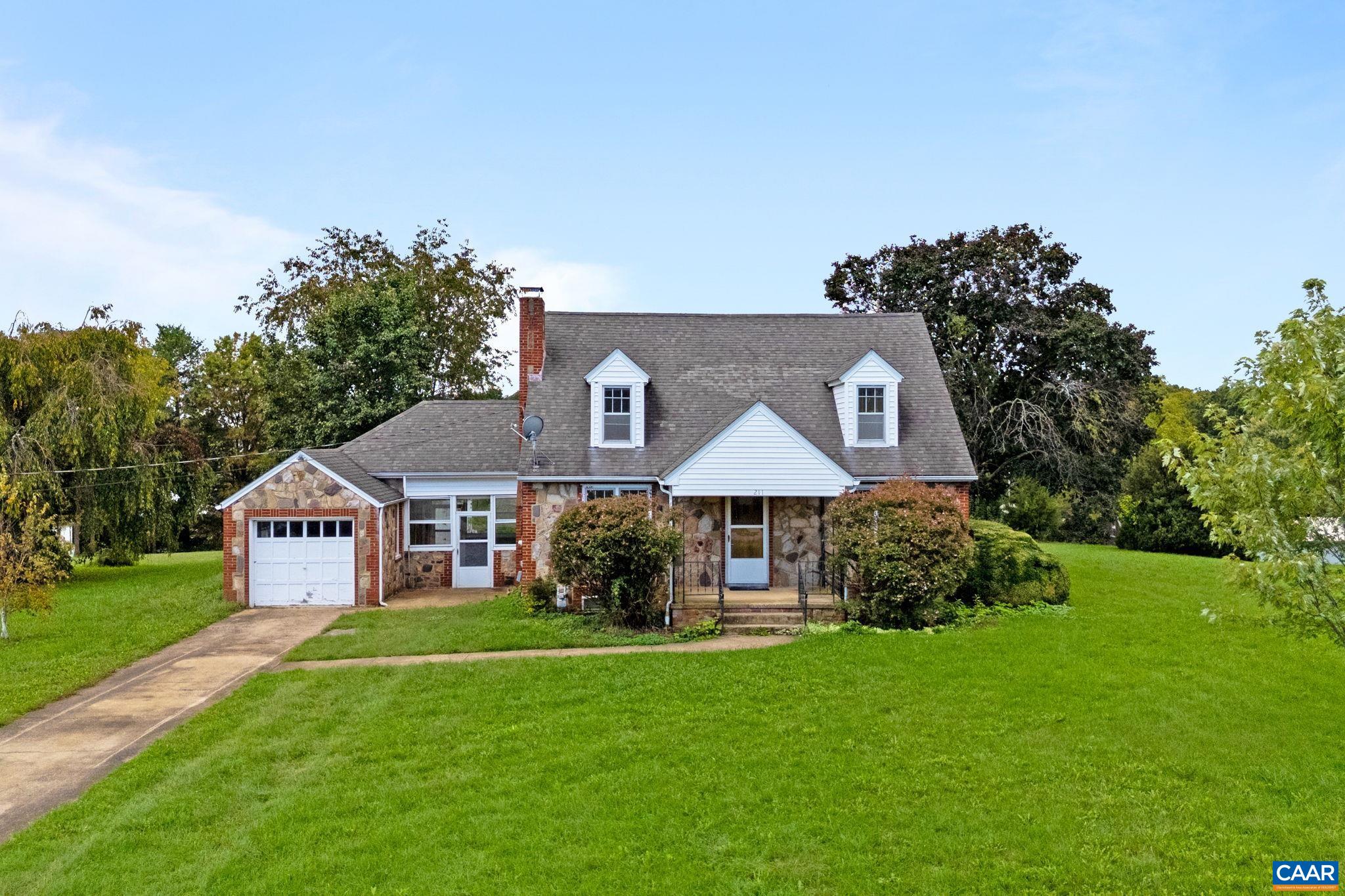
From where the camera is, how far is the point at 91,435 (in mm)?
22375

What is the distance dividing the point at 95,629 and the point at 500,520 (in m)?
8.76

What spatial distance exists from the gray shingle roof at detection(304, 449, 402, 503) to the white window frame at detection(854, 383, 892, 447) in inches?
432

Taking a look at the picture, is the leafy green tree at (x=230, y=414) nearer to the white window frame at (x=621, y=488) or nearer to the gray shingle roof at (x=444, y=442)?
the gray shingle roof at (x=444, y=442)

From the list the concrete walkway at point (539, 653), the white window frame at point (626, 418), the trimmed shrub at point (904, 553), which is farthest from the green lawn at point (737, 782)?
the white window frame at point (626, 418)

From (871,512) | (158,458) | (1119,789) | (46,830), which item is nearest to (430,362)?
(158,458)

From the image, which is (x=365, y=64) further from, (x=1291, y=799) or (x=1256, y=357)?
(x=1291, y=799)

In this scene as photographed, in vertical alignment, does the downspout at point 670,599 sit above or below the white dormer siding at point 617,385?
below

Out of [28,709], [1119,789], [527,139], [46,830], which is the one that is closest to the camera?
[46,830]

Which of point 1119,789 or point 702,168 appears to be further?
point 702,168

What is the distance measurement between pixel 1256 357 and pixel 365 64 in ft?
53.2

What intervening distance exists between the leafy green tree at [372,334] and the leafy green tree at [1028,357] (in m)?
18.4

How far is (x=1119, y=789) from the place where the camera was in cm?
782

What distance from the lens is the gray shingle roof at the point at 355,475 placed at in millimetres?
19359

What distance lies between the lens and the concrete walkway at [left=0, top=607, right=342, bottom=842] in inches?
330
